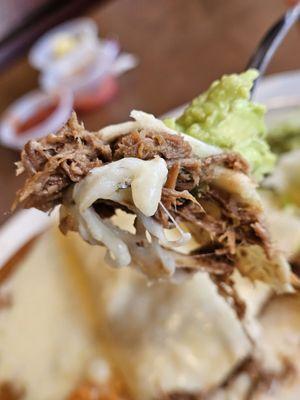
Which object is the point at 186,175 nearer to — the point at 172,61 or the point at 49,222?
the point at 49,222

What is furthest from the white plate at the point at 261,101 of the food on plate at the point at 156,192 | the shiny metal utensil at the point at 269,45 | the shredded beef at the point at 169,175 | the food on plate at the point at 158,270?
the shredded beef at the point at 169,175

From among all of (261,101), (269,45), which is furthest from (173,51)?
(269,45)

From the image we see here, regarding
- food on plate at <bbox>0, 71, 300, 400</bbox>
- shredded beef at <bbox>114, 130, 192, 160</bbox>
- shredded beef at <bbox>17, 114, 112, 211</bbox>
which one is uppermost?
shredded beef at <bbox>17, 114, 112, 211</bbox>

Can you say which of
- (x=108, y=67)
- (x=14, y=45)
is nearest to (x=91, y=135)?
(x=108, y=67)

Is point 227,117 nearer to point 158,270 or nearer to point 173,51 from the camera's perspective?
point 158,270

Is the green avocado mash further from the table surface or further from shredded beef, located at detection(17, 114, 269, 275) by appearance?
the table surface

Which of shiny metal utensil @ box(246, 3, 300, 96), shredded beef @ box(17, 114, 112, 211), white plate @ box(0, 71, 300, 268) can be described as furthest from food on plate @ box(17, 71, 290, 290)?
white plate @ box(0, 71, 300, 268)
